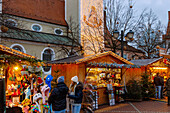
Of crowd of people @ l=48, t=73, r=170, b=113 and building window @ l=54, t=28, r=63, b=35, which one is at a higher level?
building window @ l=54, t=28, r=63, b=35

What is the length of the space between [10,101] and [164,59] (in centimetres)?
1190

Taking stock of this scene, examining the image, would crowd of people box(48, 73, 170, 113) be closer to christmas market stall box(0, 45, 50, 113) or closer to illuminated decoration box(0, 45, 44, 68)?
christmas market stall box(0, 45, 50, 113)

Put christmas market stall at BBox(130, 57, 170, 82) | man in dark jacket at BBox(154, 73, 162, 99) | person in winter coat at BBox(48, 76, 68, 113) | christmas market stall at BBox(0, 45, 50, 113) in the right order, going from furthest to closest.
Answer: christmas market stall at BBox(130, 57, 170, 82) → man in dark jacket at BBox(154, 73, 162, 99) → christmas market stall at BBox(0, 45, 50, 113) → person in winter coat at BBox(48, 76, 68, 113)

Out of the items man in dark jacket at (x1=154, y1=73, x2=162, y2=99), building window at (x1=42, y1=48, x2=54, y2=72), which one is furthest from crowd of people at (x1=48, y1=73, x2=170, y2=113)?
building window at (x1=42, y1=48, x2=54, y2=72)

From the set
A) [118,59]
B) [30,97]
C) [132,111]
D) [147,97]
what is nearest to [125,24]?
[118,59]

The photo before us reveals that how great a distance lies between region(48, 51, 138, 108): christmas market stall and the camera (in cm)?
1023

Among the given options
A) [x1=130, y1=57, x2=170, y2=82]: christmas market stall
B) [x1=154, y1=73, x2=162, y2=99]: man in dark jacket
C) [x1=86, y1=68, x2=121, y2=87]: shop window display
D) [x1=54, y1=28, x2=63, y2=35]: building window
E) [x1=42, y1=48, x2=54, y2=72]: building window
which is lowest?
[x1=154, y1=73, x2=162, y2=99]: man in dark jacket

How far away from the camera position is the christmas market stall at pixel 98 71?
403 inches

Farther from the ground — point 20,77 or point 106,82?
point 20,77

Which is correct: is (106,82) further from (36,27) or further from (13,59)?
(36,27)

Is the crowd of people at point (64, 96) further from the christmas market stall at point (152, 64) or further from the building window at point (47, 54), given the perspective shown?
the building window at point (47, 54)

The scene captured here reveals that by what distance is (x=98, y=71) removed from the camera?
1130cm

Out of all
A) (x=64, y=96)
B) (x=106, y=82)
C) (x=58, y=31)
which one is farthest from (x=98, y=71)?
(x=58, y=31)

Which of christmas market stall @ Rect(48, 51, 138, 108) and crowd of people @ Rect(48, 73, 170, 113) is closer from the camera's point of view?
crowd of people @ Rect(48, 73, 170, 113)
